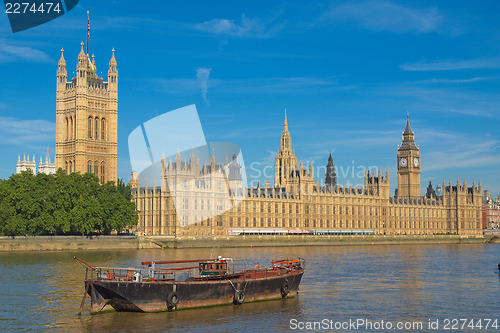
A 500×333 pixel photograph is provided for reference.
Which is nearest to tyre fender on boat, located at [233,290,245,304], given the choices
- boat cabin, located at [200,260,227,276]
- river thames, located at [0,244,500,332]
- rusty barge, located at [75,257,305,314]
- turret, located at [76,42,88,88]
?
rusty barge, located at [75,257,305,314]

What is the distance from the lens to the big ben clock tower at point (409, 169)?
186 m

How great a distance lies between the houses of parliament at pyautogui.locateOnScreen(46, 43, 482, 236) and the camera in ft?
388

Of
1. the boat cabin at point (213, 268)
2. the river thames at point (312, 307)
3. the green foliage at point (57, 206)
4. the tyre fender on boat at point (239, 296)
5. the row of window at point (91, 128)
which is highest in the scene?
the row of window at point (91, 128)

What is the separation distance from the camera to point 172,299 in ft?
A: 124

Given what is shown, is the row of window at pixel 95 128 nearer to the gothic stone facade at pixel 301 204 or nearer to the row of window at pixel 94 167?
the row of window at pixel 94 167

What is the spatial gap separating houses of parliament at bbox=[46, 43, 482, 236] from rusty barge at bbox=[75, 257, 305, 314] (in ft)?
237

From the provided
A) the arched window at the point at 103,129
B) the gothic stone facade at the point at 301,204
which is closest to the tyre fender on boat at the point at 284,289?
the gothic stone facade at the point at 301,204

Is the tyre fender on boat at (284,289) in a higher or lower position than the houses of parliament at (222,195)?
lower

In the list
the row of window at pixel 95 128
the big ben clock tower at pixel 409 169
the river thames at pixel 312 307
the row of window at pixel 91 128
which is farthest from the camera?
the big ben clock tower at pixel 409 169

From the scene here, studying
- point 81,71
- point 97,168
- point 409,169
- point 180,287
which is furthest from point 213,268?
point 409,169

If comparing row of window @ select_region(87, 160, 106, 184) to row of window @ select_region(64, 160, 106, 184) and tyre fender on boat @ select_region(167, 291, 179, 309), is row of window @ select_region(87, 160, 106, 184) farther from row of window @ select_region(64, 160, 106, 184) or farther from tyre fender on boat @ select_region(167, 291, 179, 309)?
tyre fender on boat @ select_region(167, 291, 179, 309)

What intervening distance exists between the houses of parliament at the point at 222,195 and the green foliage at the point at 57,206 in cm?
1906

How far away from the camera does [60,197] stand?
9131cm

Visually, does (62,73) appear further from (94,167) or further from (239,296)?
(239,296)
